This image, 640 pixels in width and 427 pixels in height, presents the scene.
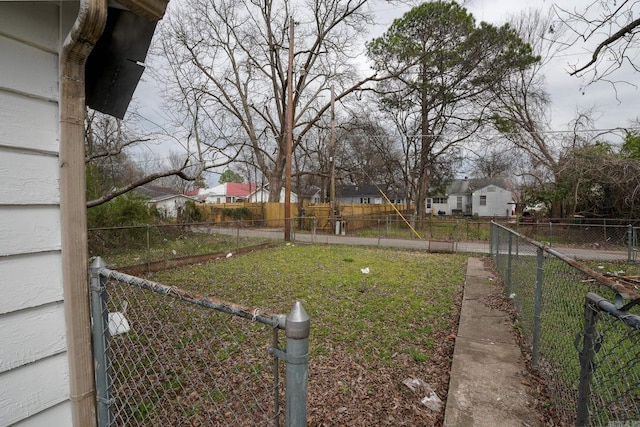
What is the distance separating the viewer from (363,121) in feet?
74.1

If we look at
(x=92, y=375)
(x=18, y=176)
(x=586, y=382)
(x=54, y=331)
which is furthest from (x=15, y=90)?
→ (x=586, y=382)

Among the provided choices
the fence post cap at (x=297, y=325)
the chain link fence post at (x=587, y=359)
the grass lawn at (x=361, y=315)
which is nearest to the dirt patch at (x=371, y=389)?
the grass lawn at (x=361, y=315)

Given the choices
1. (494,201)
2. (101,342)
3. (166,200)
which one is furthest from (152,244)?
(494,201)

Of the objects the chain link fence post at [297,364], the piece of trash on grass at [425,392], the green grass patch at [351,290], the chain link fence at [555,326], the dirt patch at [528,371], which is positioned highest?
the chain link fence post at [297,364]

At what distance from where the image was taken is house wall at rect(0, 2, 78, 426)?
4.72 ft

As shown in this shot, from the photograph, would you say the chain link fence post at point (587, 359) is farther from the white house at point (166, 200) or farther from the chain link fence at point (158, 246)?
the white house at point (166, 200)

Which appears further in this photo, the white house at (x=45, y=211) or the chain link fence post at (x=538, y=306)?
the chain link fence post at (x=538, y=306)

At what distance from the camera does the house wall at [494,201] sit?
39500 mm

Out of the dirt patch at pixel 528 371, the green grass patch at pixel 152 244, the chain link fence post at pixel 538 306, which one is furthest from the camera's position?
the green grass patch at pixel 152 244

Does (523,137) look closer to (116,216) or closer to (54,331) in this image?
(116,216)

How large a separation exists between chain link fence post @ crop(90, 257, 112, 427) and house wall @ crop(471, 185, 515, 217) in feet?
143

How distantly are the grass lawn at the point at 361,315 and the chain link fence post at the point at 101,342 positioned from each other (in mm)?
1569

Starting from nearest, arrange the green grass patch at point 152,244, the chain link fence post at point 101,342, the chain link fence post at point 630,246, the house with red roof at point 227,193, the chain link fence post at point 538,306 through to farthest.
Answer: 1. the chain link fence post at point 101,342
2. the chain link fence post at point 538,306
3. the green grass patch at point 152,244
4. the chain link fence post at point 630,246
5. the house with red roof at point 227,193

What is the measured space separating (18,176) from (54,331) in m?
0.76
